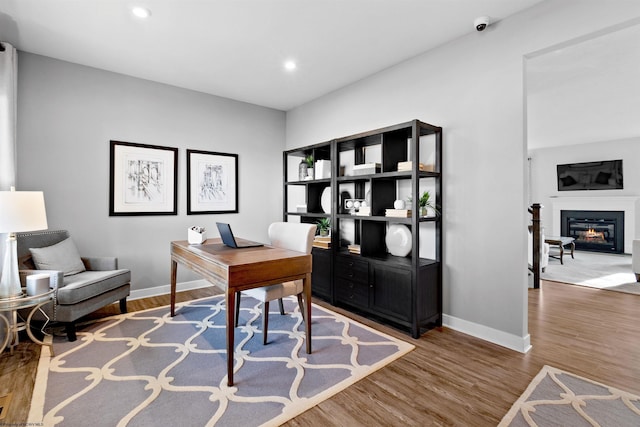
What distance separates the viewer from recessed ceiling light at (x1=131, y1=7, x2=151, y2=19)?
2.41 m

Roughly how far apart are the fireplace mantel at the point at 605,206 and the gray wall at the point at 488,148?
6.64 metres

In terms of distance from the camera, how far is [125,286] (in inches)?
124

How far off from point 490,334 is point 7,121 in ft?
15.2

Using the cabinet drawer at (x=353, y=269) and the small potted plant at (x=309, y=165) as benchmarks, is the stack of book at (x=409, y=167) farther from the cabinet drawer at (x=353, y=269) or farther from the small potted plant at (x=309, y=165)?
the small potted plant at (x=309, y=165)

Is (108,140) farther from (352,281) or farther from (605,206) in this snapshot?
(605,206)

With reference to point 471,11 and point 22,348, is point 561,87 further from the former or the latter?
point 22,348

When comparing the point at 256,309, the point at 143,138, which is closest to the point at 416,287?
the point at 256,309

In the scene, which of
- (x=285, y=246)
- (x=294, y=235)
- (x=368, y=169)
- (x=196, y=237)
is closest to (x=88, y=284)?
(x=196, y=237)

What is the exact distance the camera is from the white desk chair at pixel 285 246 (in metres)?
2.46

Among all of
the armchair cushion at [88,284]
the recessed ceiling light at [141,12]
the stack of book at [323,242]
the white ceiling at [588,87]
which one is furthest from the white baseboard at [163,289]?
the white ceiling at [588,87]

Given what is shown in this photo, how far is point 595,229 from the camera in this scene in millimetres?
7262

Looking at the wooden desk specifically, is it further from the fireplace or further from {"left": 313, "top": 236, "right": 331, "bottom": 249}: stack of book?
the fireplace

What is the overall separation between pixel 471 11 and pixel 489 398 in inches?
109

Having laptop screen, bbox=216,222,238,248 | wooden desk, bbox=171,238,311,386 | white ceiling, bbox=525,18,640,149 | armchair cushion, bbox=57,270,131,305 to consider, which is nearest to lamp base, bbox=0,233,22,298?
armchair cushion, bbox=57,270,131,305
